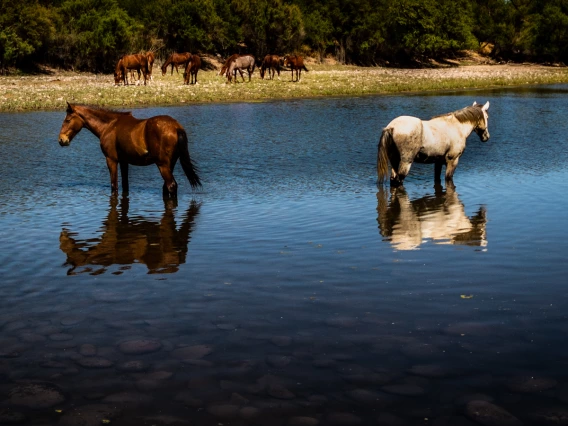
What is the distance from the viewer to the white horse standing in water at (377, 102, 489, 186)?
565 inches

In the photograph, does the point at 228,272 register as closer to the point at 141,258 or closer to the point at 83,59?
the point at 141,258

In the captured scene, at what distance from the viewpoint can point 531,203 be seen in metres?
12.5

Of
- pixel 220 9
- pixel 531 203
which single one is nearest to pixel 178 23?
pixel 220 9

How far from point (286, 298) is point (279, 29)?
69194 millimetres

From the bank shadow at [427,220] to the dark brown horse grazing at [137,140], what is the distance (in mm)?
3659

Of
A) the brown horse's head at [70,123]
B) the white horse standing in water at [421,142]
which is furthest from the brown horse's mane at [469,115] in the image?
the brown horse's head at [70,123]

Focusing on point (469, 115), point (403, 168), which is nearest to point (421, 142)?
point (403, 168)

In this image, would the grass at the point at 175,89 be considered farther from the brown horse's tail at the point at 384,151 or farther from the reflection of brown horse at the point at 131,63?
the brown horse's tail at the point at 384,151

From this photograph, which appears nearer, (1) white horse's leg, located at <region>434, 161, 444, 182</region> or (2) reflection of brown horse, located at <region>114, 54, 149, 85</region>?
(1) white horse's leg, located at <region>434, 161, 444, 182</region>

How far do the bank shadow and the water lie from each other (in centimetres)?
6

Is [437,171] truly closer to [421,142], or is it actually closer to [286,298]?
[421,142]

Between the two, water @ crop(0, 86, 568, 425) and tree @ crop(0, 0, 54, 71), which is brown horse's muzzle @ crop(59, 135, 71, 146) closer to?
water @ crop(0, 86, 568, 425)

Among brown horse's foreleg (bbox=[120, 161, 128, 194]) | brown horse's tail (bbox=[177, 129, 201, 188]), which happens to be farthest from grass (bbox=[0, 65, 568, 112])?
brown horse's tail (bbox=[177, 129, 201, 188])

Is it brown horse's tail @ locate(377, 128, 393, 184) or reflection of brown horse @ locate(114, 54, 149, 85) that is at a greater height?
reflection of brown horse @ locate(114, 54, 149, 85)
